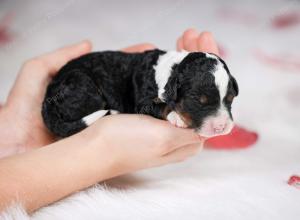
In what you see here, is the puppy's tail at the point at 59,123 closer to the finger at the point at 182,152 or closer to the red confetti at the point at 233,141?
the finger at the point at 182,152

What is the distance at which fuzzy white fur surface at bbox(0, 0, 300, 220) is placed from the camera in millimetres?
2277

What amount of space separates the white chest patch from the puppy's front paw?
80 millimetres

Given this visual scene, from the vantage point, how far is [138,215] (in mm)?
2215

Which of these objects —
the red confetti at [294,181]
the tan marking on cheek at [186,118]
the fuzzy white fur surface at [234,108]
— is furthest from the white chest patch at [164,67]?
the red confetti at [294,181]

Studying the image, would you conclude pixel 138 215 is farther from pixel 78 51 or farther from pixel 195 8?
pixel 195 8

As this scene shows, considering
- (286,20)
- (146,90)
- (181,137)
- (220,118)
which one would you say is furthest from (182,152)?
(286,20)

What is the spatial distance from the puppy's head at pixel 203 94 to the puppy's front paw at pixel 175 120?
16 millimetres

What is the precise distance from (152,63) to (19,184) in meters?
0.82

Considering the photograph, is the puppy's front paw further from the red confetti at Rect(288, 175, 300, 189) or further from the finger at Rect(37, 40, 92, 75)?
the finger at Rect(37, 40, 92, 75)

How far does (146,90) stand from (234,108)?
1.34 metres

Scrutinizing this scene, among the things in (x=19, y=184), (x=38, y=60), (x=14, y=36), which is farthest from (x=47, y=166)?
(x=14, y=36)

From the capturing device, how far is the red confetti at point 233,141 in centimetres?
314

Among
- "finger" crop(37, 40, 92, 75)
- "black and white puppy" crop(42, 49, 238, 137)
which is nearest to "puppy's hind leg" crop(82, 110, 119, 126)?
"black and white puppy" crop(42, 49, 238, 137)

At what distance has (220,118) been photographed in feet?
7.08
